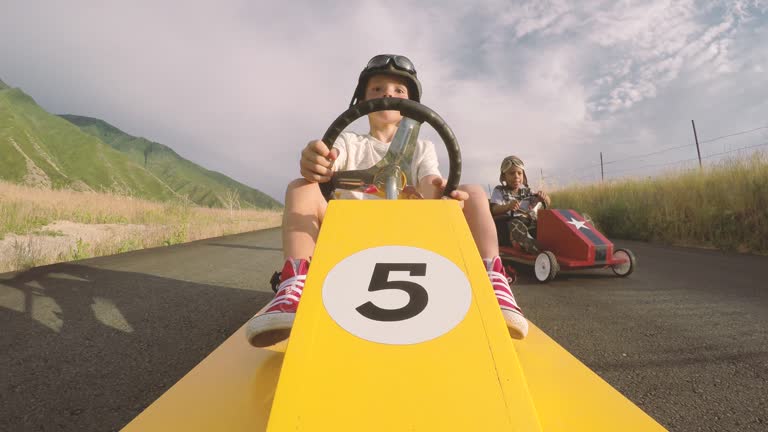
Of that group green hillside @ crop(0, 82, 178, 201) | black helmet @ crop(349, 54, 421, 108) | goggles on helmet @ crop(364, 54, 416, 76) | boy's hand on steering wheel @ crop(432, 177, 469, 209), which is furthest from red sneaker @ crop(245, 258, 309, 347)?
green hillside @ crop(0, 82, 178, 201)

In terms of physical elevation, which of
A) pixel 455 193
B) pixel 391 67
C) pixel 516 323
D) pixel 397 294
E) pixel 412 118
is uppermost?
pixel 391 67

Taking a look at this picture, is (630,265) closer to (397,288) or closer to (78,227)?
(397,288)

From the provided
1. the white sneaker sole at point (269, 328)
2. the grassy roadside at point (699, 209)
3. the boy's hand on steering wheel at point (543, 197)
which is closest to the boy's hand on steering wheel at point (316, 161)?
the white sneaker sole at point (269, 328)

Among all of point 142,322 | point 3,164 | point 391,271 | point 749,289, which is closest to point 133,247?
point 142,322

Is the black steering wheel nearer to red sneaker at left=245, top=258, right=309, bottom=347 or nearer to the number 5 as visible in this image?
red sneaker at left=245, top=258, right=309, bottom=347

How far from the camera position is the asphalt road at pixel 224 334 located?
1139mm

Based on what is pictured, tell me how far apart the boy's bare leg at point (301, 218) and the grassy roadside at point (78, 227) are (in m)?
3.22

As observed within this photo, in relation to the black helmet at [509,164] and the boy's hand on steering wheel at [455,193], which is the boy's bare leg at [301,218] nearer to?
the boy's hand on steering wheel at [455,193]

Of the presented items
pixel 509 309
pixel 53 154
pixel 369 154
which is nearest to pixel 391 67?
pixel 369 154

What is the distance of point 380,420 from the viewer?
2.07 ft

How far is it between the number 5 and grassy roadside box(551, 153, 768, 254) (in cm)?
589

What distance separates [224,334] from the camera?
70.3 inches

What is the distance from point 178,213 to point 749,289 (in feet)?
36.6

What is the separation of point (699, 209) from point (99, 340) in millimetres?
7366
